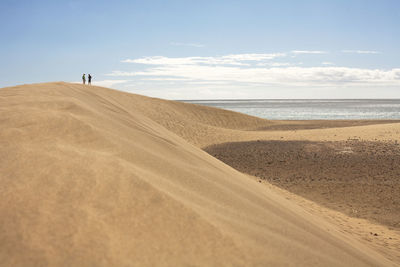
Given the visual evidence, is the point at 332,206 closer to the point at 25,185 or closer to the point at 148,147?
the point at 148,147

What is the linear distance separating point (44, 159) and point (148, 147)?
130 cm

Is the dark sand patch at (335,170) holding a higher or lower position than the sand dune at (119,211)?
lower

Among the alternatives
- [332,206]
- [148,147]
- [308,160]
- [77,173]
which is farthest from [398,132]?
[77,173]

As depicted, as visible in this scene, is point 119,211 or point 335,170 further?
point 335,170

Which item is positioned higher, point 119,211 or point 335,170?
point 119,211

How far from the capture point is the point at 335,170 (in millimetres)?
11180

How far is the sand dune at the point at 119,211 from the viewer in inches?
61.9

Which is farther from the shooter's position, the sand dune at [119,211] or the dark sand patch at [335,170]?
the dark sand patch at [335,170]

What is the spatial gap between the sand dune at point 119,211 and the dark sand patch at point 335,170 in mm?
5474

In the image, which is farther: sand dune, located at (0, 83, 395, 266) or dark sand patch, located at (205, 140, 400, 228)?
dark sand patch, located at (205, 140, 400, 228)

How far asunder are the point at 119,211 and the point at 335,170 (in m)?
10.7

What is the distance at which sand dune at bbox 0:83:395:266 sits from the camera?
157cm

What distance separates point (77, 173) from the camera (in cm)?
206

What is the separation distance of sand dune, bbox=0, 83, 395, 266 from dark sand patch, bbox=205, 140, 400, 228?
5474 mm
